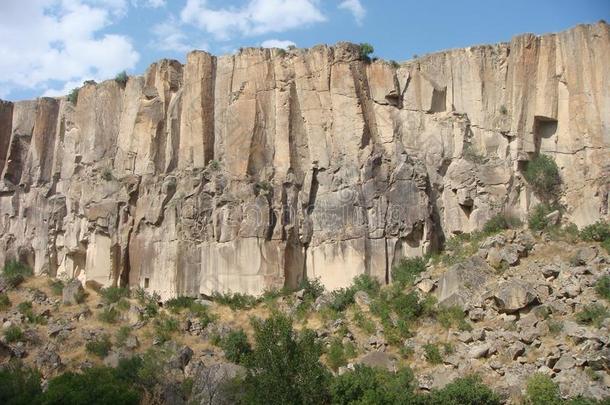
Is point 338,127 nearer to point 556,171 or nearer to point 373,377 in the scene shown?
point 556,171

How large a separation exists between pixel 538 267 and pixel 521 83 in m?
7.78

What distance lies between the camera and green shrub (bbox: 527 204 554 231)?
1080 inches

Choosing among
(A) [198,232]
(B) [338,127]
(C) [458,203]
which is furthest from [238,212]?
(C) [458,203]

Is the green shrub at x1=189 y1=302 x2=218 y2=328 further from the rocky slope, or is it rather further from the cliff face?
the cliff face

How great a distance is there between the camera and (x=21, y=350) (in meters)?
27.7

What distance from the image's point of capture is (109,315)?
2920 cm

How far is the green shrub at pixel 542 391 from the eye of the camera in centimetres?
2048

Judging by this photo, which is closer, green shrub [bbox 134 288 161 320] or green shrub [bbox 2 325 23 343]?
green shrub [bbox 2 325 23 343]

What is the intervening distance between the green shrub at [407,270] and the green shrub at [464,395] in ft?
21.3

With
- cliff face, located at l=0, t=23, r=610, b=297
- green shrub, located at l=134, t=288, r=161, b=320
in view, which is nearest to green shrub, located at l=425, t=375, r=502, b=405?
cliff face, located at l=0, t=23, r=610, b=297

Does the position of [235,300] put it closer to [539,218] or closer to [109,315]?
[109,315]

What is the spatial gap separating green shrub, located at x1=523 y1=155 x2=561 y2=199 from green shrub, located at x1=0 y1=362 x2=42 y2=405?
17.4m

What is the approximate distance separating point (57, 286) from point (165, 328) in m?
6.41

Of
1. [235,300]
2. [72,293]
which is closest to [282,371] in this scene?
[235,300]
